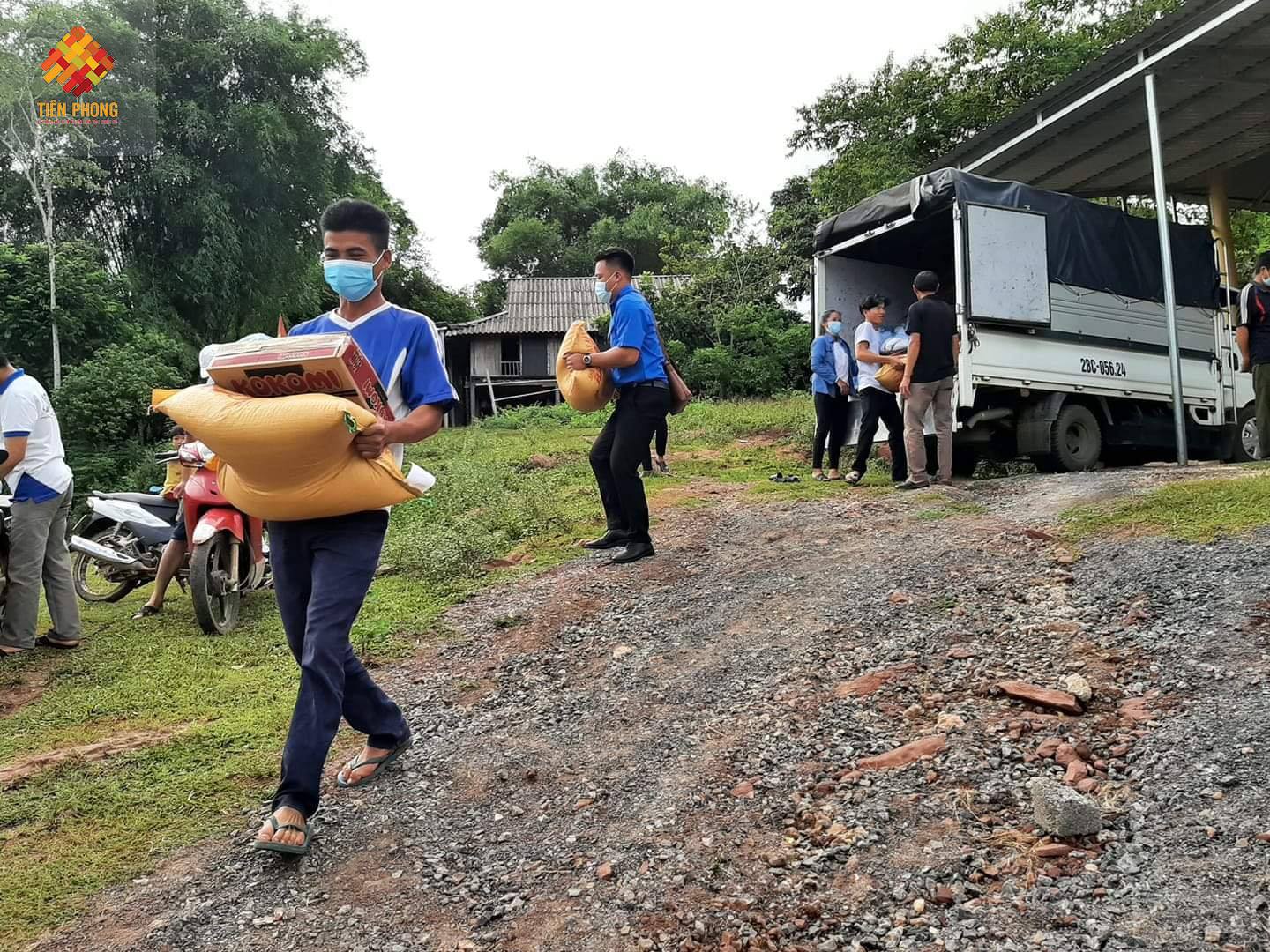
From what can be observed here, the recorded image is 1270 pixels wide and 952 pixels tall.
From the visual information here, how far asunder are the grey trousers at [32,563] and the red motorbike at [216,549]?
2.37 ft

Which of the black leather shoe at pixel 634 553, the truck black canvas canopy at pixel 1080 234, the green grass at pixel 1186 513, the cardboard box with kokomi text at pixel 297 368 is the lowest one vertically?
the black leather shoe at pixel 634 553

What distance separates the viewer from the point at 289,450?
104 inches

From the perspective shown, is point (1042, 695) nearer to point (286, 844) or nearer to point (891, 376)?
point (286, 844)

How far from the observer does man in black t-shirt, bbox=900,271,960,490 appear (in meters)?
7.46

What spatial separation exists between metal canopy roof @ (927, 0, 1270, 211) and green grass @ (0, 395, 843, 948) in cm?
422

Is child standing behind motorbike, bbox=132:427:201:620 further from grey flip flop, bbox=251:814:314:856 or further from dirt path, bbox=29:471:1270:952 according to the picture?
grey flip flop, bbox=251:814:314:856

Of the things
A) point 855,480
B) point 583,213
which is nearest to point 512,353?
point 583,213

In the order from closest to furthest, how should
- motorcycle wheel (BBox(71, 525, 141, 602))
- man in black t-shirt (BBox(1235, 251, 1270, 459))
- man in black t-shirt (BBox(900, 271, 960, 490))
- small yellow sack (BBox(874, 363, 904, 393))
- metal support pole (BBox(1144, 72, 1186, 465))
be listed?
motorcycle wheel (BBox(71, 525, 141, 602)) < man in black t-shirt (BBox(1235, 251, 1270, 459)) < man in black t-shirt (BBox(900, 271, 960, 490)) < small yellow sack (BBox(874, 363, 904, 393)) < metal support pole (BBox(1144, 72, 1186, 465))

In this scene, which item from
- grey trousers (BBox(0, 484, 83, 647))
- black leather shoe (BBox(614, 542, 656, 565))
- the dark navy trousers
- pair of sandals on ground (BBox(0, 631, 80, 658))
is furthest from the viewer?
black leather shoe (BBox(614, 542, 656, 565))

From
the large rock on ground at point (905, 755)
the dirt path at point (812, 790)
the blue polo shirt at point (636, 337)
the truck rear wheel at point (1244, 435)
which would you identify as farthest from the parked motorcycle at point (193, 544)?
the truck rear wheel at point (1244, 435)

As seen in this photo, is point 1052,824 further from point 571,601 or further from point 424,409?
point 571,601

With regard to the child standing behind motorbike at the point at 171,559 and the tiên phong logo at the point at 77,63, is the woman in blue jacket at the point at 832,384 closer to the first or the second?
the child standing behind motorbike at the point at 171,559

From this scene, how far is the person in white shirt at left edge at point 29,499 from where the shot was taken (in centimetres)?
512

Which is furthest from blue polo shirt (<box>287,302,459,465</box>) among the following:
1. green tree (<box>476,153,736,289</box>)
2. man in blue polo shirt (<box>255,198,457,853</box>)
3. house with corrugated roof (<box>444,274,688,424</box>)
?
green tree (<box>476,153,736,289</box>)
